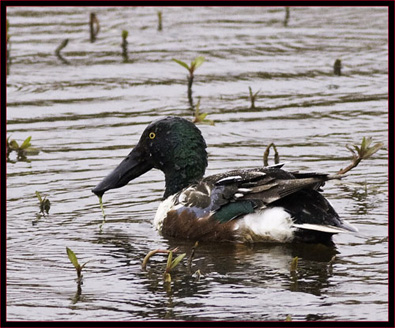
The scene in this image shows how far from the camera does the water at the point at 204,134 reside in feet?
24.9

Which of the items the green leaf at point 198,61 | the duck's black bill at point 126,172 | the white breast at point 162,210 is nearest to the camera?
the white breast at point 162,210

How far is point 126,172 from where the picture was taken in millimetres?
10109

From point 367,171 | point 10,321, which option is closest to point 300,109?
point 367,171

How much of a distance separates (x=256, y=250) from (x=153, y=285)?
1.26m

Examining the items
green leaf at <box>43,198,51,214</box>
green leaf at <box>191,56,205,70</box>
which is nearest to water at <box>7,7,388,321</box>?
green leaf at <box>43,198,51,214</box>

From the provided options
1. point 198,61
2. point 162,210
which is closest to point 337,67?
point 198,61

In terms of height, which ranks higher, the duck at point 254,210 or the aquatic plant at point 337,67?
the aquatic plant at point 337,67

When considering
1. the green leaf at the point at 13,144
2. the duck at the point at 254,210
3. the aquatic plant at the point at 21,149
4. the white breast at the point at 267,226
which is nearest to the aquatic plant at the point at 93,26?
the aquatic plant at the point at 21,149

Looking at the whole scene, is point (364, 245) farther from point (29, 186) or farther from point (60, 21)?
point (60, 21)

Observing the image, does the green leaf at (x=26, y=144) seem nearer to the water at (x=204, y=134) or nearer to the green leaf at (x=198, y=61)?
the water at (x=204, y=134)

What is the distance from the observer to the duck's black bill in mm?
10039

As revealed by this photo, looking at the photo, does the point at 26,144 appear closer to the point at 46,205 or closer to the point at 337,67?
the point at 46,205

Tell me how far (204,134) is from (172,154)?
97.7 inches

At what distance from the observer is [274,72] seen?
1448 centimetres
